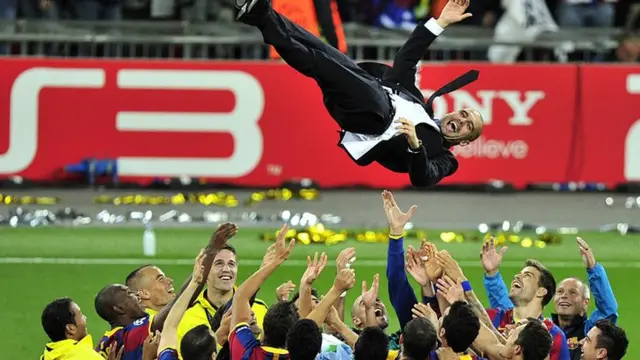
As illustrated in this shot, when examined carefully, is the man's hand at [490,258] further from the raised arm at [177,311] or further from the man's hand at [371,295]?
the raised arm at [177,311]

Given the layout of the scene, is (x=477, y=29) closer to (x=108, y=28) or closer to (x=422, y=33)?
(x=108, y=28)

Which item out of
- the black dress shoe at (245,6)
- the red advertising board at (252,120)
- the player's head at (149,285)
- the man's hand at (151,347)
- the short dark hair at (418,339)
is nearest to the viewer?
the short dark hair at (418,339)

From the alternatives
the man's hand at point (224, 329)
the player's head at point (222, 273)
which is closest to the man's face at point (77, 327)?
the man's hand at point (224, 329)

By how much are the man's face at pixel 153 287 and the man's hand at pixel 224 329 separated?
118 cm

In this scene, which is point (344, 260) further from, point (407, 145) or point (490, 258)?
point (490, 258)

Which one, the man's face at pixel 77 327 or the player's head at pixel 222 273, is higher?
the player's head at pixel 222 273

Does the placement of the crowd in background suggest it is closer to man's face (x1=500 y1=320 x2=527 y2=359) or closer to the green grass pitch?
man's face (x1=500 y1=320 x2=527 y2=359)

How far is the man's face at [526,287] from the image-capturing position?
45.4 ft

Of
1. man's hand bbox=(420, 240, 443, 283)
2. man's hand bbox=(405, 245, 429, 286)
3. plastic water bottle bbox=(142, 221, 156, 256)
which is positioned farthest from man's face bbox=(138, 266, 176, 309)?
plastic water bottle bbox=(142, 221, 156, 256)

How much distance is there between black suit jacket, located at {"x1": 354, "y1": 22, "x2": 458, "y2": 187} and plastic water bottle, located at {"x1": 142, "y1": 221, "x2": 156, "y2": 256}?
711cm

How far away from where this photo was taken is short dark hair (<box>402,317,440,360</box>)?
11.1 meters

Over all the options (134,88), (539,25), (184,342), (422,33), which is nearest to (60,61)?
(134,88)

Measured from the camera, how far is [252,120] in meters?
24.1

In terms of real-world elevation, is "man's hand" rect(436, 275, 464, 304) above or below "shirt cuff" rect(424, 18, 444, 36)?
below
